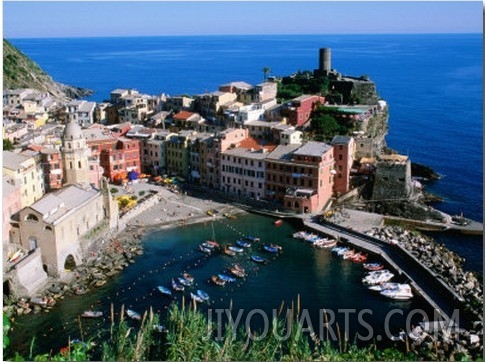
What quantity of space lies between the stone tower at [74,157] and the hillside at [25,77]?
41369 mm

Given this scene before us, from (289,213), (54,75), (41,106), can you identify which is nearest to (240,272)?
(289,213)

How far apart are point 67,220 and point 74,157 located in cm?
658

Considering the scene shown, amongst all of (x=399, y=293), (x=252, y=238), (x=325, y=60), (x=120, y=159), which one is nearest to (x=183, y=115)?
(x=120, y=159)

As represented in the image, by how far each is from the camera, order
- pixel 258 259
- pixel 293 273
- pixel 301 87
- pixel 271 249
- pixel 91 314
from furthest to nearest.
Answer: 1. pixel 301 87
2. pixel 271 249
3. pixel 258 259
4. pixel 293 273
5. pixel 91 314

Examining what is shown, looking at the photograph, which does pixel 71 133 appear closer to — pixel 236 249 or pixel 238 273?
pixel 236 249

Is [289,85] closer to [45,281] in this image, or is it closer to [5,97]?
[5,97]

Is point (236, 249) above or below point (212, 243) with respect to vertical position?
below

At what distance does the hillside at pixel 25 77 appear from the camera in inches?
3115

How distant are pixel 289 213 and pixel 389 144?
87.1 feet

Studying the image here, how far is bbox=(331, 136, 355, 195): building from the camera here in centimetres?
4200

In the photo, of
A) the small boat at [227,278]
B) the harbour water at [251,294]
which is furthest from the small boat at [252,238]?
the small boat at [227,278]

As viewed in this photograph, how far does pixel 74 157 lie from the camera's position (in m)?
37.0

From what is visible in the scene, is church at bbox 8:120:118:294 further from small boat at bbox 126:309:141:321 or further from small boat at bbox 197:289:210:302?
small boat at bbox 197:289:210:302

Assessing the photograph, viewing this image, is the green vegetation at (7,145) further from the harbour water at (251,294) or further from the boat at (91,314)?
the boat at (91,314)
